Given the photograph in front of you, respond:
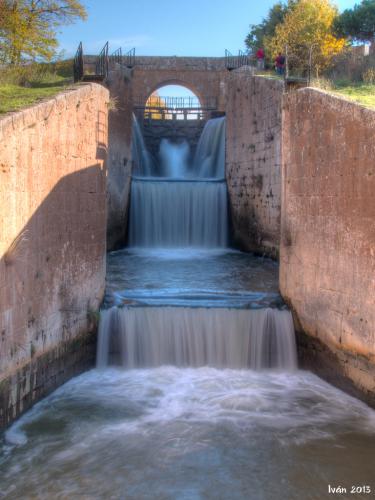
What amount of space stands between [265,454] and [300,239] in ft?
12.2

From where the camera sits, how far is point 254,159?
1405 centimetres

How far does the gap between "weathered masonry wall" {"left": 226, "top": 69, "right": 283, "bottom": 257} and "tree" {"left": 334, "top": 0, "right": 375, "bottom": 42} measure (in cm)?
641

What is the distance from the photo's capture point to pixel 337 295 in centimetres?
734

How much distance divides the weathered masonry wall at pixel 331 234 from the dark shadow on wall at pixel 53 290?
3.00 meters

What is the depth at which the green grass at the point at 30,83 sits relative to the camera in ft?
24.0

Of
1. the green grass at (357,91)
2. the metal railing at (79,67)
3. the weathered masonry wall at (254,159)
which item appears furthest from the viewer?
the metal railing at (79,67)

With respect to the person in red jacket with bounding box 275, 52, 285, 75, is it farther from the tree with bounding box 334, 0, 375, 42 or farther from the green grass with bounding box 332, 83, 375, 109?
the tree with bounding box 334, 0, 375, 42

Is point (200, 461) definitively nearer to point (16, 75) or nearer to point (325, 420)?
point (325, 420)

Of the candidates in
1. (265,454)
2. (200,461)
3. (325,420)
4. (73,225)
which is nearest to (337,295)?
(325,420)

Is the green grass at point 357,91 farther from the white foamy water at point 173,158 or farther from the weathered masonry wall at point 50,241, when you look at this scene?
the white foamy water at point 173,158

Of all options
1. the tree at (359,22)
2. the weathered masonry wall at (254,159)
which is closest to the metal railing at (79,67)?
the weathered masonry wall at (254,159)

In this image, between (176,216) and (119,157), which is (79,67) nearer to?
(119,157)

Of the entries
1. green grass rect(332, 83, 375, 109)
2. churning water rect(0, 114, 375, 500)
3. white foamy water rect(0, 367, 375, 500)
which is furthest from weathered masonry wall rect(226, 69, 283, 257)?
white foamy water rect(0, 367, 375, 500)

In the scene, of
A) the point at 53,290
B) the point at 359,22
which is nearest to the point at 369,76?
the point at 53,290
